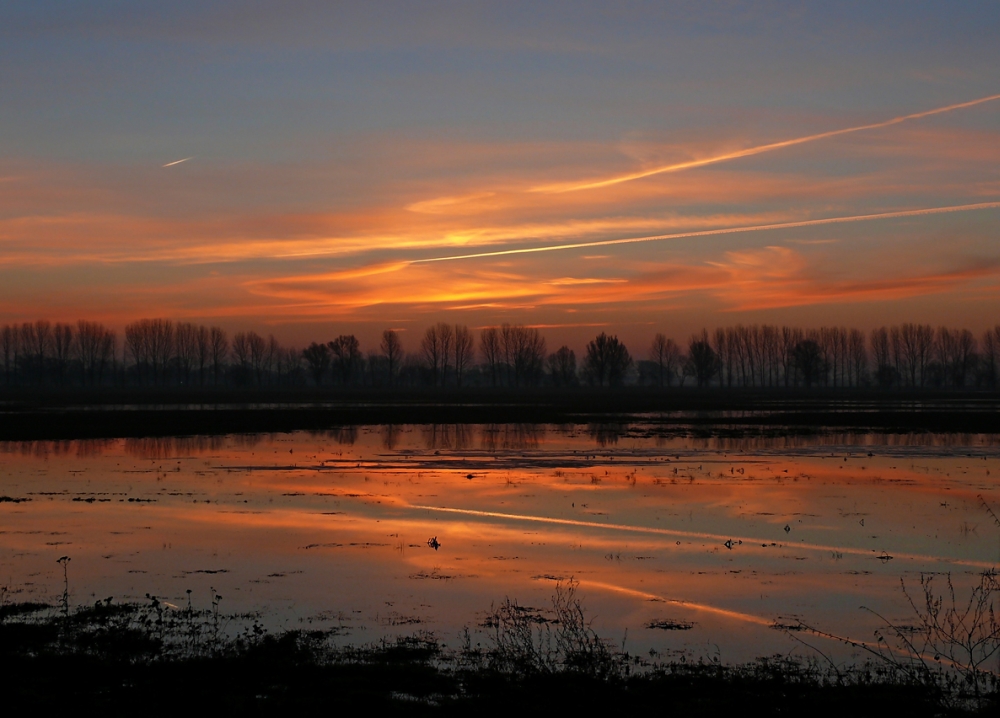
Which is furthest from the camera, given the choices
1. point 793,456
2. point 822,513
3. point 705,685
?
point 793,456

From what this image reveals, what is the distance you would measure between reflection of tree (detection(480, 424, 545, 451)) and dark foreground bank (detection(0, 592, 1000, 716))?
32464 mm

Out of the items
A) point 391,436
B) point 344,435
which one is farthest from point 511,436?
point 344,435

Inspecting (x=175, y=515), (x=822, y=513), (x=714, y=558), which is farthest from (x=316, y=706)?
(x=822, y=513)

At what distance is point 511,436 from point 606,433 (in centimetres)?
629

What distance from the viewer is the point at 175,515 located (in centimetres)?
2303

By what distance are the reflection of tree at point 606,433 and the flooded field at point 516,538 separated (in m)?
10.5

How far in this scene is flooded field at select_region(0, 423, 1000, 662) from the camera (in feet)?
46.1

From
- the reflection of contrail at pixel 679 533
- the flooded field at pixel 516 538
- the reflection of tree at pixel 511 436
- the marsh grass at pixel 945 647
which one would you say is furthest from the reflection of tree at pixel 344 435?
the marsh grass at pixel 945 647

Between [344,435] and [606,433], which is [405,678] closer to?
[344,435]

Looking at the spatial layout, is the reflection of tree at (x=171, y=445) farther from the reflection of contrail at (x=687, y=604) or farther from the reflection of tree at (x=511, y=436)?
the reflection of contrail at (x=687, y=604)

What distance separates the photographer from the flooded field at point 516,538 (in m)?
14.1

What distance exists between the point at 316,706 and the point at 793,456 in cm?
3358

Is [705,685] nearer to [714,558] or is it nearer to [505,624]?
[505,624]

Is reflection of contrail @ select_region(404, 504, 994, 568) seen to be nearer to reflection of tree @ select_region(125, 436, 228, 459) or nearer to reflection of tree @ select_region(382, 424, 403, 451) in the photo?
reflection of tree @ select_region(125, 436, 228, 459)
